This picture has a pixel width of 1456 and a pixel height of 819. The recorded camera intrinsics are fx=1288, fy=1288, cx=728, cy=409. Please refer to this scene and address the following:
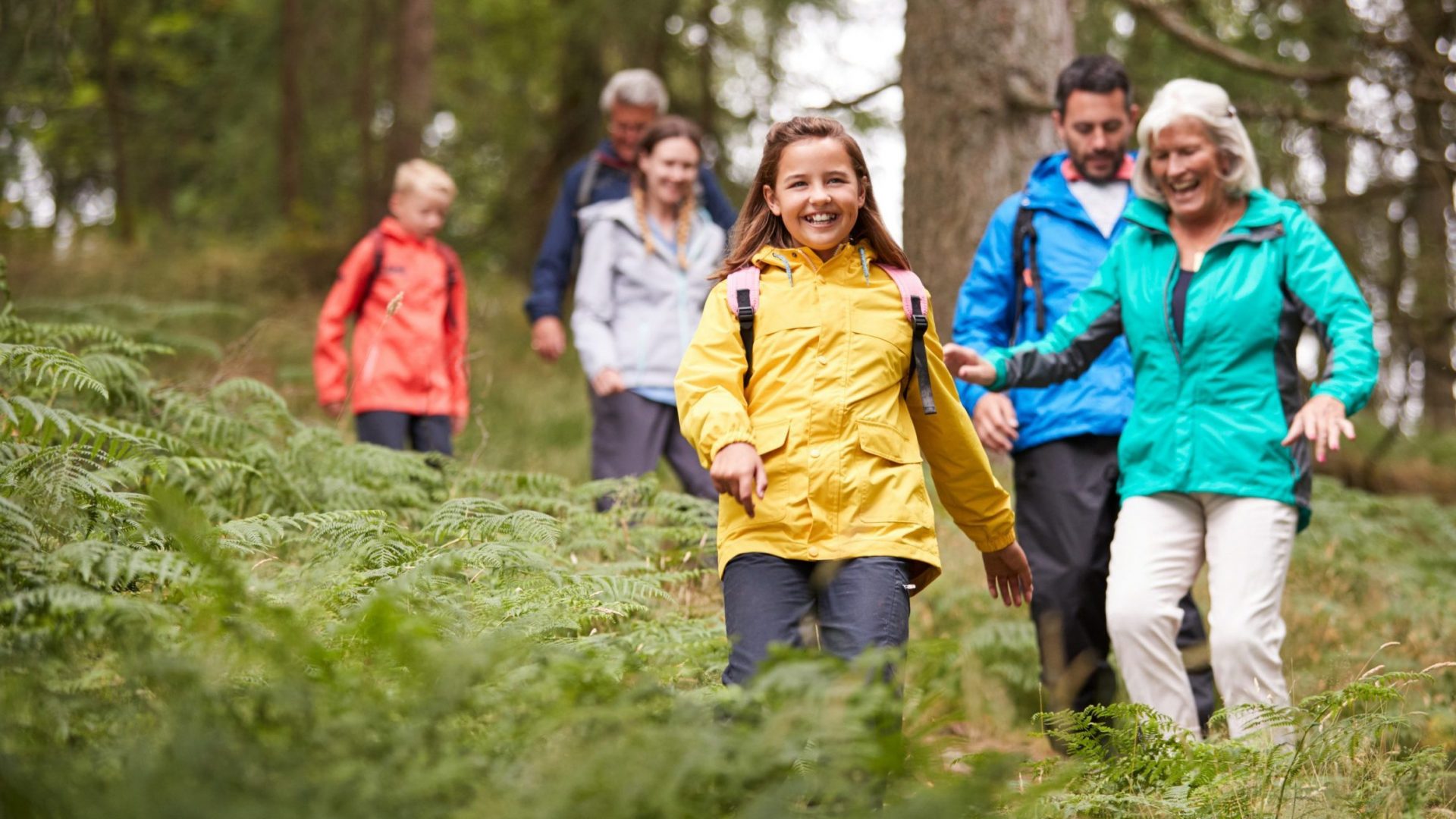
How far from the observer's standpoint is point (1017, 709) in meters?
5.98

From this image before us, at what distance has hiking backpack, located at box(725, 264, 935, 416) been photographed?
360cm

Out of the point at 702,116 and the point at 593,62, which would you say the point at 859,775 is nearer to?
the point at 702,116

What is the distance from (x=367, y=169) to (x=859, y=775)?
56.8ft

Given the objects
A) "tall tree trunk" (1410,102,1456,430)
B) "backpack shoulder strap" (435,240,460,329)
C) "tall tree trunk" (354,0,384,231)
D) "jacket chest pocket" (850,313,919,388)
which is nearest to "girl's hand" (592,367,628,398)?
"backpack shoulder strap" (435,240,460,329)

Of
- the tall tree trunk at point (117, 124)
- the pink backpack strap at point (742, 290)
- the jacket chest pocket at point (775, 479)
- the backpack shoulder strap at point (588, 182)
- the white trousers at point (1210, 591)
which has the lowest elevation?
the white trousers at point (1210, 591)

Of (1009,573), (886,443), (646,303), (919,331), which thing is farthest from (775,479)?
(646,303)

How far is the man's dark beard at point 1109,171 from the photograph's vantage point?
201 inches

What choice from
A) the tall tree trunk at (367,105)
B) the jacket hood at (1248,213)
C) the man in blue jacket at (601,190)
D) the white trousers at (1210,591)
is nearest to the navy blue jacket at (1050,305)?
the jacket hood at (1248,213)

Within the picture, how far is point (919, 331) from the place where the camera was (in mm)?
3641

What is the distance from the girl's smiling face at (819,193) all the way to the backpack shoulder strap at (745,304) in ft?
0.67

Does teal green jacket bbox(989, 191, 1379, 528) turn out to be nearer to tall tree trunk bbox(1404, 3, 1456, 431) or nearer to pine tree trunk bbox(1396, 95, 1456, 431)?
tall tree trunk bbox(1404, 3, 1456, 431)

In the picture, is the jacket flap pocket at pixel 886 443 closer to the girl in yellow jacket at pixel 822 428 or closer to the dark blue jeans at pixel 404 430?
the girl in yellow jacket at pixel 822 428

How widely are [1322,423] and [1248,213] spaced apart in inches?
35.5

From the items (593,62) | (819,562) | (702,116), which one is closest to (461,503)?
(819,562)
